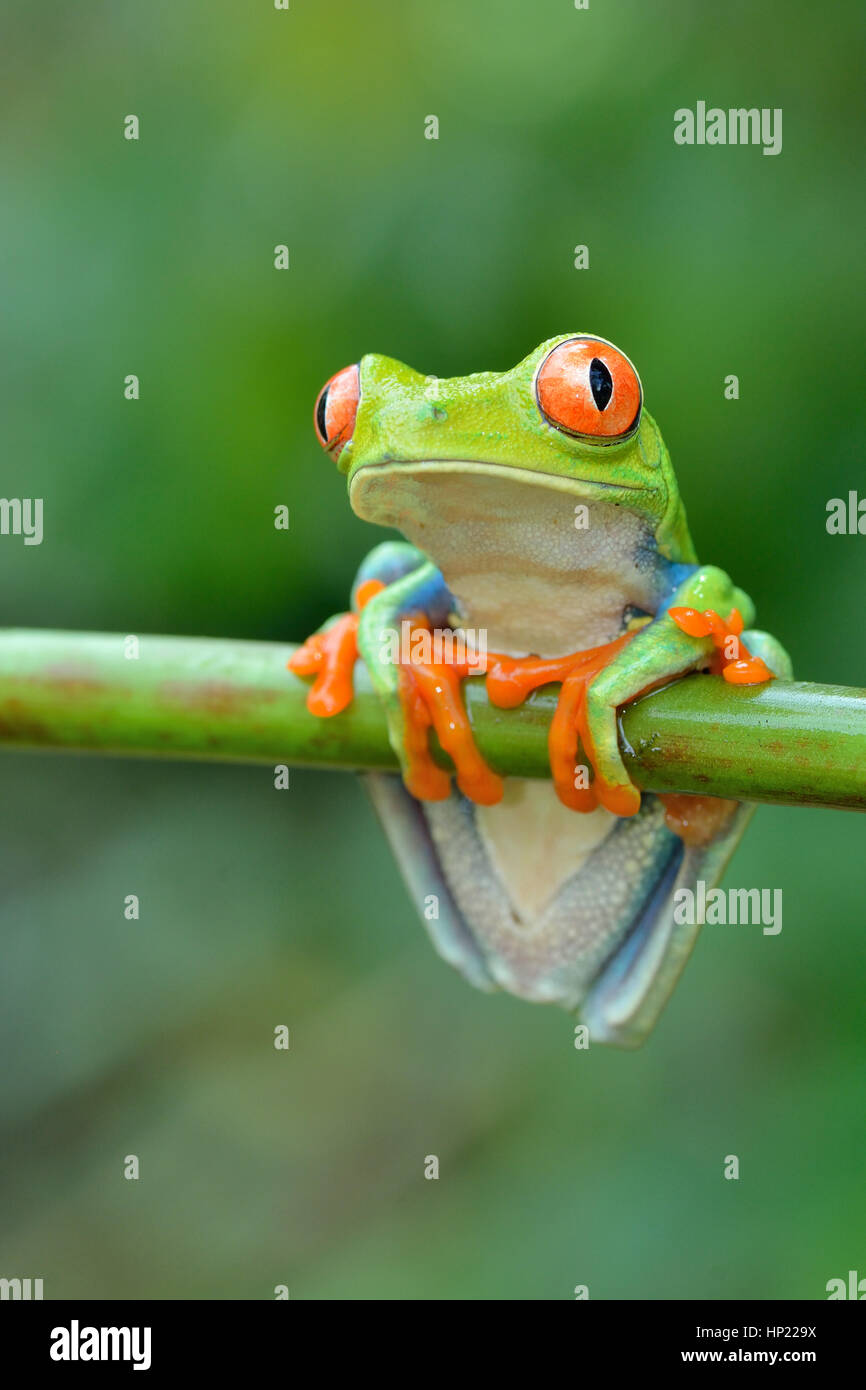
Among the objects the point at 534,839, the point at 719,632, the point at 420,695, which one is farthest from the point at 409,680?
the point at 534,839

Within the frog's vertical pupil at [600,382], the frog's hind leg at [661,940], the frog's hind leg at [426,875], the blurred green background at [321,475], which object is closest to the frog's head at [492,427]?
the frog's vertical pupil at [600,382]

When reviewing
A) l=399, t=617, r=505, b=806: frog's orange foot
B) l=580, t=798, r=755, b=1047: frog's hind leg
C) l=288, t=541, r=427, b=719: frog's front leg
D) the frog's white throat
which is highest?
the frog's white throat

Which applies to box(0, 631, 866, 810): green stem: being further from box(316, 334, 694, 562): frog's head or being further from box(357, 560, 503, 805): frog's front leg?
box(316, 334, 694, 562): frog's head

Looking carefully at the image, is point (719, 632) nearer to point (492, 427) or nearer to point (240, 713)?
point (492, 427)

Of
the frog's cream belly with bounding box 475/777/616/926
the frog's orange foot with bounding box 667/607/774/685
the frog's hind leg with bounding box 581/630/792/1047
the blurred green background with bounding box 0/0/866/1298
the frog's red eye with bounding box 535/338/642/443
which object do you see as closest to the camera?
the frog's red eye with bounding box 535/338/642/443

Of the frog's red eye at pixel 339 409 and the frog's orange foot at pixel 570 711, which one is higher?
the frog's red eye at pixel 339 409

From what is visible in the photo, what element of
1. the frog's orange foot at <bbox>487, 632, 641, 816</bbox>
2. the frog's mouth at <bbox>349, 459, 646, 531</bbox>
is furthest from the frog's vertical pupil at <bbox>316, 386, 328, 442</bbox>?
the frog's orange foot at <bbox>487, 632, 641, 816</bbox>

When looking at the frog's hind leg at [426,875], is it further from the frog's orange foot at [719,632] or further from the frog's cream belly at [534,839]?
the frog's orange foot at [719,632]

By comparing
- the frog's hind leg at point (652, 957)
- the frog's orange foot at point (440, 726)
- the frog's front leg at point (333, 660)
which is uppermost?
the frog's front leg at point (333, 660)
